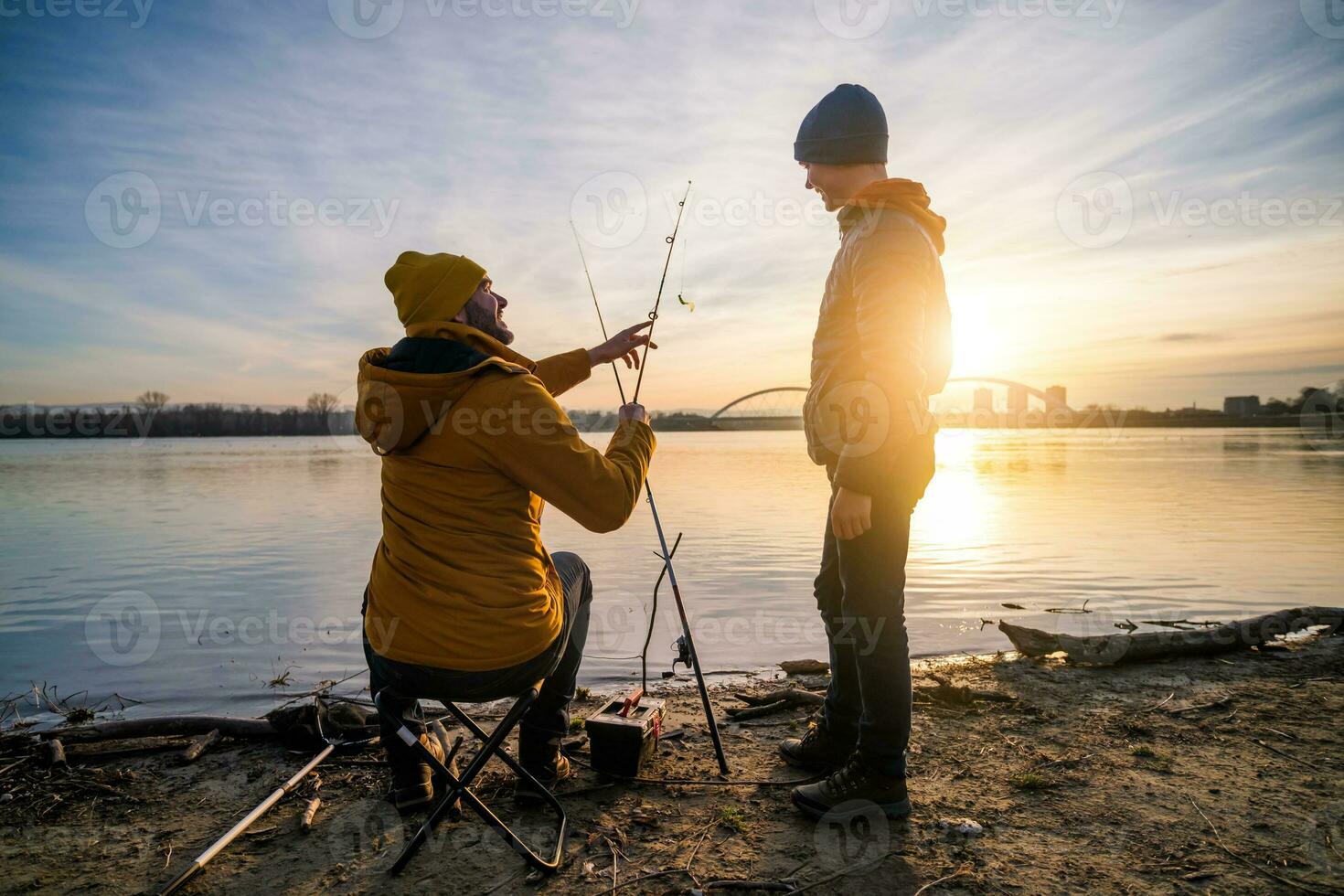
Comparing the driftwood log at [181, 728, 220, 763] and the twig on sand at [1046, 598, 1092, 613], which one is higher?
the driftwood log at [181, 728, 220, 763]

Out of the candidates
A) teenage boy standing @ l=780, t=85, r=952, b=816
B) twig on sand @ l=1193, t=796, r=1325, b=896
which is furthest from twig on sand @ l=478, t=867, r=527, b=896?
twig on sand @ l=1193, t=796, r=1325, b=896

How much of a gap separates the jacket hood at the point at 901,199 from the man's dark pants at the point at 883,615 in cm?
77

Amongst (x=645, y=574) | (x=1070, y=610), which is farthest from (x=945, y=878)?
(x=645, y=574)

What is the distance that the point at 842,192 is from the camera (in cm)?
278

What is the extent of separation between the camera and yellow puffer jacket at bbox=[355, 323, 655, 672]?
7.25ft

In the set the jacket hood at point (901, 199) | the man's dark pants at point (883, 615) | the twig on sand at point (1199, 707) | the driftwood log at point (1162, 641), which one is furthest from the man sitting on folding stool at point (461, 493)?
the driftwood log at point (1162, 641)

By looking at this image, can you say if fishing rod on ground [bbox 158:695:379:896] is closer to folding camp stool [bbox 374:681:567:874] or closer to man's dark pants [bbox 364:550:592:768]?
man's dark pants [bbox 364:550:592:768]

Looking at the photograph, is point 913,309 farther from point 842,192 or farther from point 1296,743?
point 1296,743

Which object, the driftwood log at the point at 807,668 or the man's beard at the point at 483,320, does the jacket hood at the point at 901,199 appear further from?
the driftwood log at the point at 807,668

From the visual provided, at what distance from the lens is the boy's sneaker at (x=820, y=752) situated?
9.94 feet

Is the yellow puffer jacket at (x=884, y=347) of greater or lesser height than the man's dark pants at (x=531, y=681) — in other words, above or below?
above

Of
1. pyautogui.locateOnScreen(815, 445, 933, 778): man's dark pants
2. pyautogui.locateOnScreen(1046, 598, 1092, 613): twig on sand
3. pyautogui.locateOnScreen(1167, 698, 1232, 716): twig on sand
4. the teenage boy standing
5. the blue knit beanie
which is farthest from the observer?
pyautogui.locateOnScreen(1046, 598, 1092, 613): twig on sand

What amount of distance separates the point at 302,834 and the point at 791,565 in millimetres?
7879

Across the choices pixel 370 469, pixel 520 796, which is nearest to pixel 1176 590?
pixel 520 796
